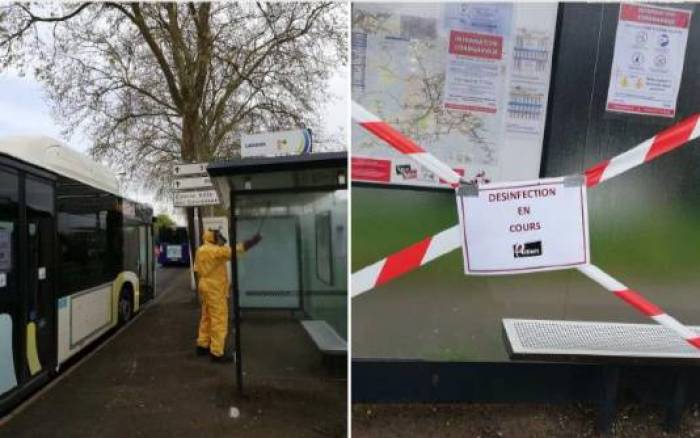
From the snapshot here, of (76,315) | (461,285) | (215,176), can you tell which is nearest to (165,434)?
(215,176)

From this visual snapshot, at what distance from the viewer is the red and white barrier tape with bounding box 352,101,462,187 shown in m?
3.42

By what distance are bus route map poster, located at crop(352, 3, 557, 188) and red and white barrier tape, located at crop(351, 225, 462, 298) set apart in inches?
16.3

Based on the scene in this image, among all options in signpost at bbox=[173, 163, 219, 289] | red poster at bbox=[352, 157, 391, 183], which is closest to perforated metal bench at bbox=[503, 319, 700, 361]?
red poster at bbox=[352, 157, 391, 183]

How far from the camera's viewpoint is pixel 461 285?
4156 mm

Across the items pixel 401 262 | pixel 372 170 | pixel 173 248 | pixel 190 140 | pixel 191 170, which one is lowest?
pixel 173 248

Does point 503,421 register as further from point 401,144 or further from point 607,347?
point 401,144

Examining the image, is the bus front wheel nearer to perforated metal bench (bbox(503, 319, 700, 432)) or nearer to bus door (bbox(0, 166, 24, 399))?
bus door (bbox(0, 166, 24, 399))

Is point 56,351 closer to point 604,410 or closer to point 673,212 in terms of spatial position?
point 604,410

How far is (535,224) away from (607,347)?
1.15m

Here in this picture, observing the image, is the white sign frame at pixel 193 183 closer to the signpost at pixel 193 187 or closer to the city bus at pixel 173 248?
the signpost at pixel 193 187

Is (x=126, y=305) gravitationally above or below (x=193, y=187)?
below

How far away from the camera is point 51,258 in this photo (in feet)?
19.9

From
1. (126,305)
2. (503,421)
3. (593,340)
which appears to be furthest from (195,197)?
(593,340)

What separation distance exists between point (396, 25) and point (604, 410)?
2974mm
